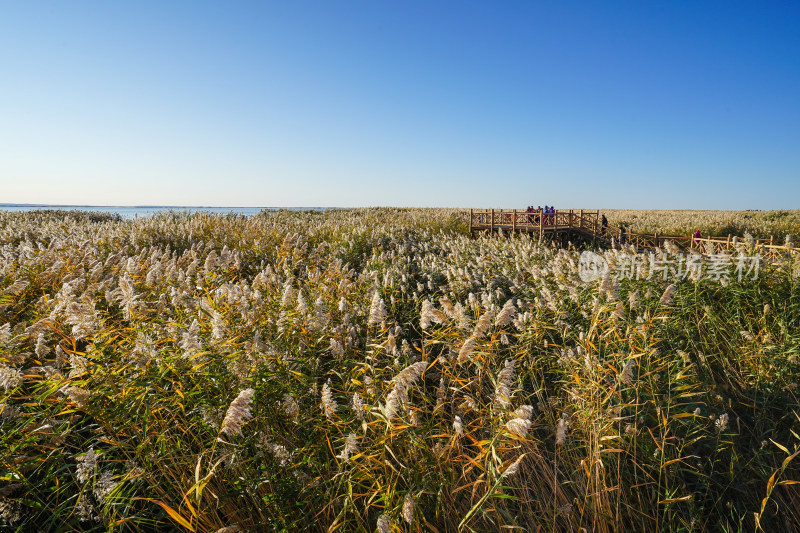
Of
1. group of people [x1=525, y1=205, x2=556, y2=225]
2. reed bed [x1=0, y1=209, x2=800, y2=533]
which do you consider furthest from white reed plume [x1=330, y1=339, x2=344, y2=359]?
group of people [x1=525, y1=205, x2=556, y2=225]

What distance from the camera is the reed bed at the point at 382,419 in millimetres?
2326

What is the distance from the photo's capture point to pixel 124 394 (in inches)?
103

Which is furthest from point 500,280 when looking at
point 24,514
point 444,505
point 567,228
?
point 567,228

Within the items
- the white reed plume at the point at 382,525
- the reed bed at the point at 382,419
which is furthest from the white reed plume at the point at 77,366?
the white reed plume at the point at 382,525

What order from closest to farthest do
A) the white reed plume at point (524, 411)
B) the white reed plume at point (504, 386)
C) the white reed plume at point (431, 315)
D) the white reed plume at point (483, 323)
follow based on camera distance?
1. the white reed plume at point (524, 411)
2. the white reed plume at point (504, 386)
3. the white reed plume at point (483, 323)
4. the white reed plume at point (431, 315)

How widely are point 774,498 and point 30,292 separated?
9.17 m

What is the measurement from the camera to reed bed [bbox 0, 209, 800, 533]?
2.33m

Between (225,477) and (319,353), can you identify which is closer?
(225,477)

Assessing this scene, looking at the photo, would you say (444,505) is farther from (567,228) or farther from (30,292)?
(567,228)
